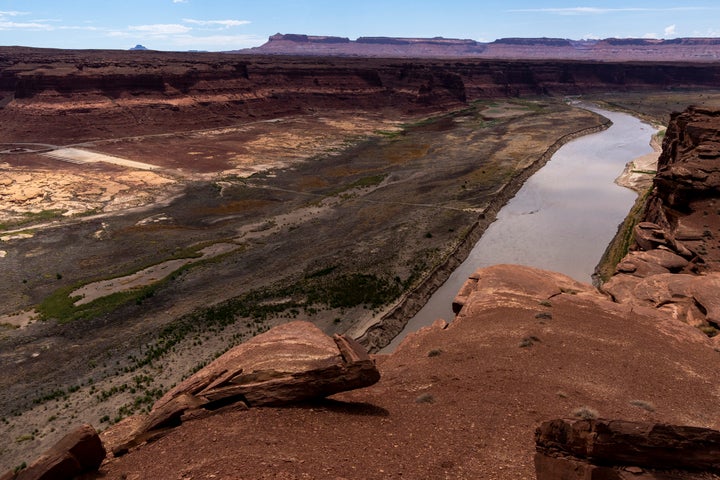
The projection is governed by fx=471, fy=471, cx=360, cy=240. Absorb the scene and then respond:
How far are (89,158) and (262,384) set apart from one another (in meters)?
74.7

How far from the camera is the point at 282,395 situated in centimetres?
1445

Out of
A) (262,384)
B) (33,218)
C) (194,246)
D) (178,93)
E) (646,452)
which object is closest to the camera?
(646,452)

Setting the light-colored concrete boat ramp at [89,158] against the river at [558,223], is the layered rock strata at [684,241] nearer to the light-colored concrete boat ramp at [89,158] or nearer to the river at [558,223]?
the river at [558,223]

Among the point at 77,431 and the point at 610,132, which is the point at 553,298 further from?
the point at 610,132

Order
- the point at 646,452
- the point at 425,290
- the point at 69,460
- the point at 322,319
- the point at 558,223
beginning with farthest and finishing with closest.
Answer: the point at 558,223 → the point at 425,290 → the point at 322,319 → the point at 69,460 → the point at 646,452

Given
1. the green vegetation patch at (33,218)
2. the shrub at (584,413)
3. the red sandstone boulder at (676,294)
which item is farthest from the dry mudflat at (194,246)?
the shrub at (584,413)

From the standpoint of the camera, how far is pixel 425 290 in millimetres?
36688

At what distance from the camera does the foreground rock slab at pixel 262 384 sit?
46.6ft

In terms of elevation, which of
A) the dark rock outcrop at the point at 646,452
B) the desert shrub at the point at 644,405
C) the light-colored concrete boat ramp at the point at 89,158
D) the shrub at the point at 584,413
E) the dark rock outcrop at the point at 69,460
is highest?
the light-colored concrete boat ramp at the point at 89,158

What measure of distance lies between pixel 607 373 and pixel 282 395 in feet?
39.9

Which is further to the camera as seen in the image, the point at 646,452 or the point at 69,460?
the point at 69,460

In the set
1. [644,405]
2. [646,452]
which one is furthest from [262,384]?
[644,405]

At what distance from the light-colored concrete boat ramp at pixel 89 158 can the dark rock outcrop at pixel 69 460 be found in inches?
2587

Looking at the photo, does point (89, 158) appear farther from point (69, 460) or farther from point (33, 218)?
point (69, 460)
